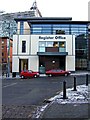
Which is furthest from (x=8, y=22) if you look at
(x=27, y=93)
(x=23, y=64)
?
(x=27, y=93)

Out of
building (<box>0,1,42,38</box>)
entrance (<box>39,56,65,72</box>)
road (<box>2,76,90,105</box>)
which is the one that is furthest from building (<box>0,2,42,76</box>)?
road (<box>2,76,90,105</box>)

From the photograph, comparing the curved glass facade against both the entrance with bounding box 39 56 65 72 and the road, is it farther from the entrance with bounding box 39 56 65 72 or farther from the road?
the road

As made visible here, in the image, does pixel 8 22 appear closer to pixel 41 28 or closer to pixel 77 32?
pixel 41 28

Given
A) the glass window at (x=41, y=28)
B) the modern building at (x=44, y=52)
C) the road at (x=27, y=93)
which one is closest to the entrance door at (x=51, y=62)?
the modern building at (x=44, y=52)

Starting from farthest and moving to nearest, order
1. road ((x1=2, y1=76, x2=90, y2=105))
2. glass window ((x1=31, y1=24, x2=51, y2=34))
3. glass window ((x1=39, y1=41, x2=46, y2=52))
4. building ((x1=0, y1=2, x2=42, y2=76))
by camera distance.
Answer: building ((x1=0, y1=2, x2=42, y2=76)) < glass window ((x1=31, y1=24, x2=51, y2=34)) < glass window ((x1=39, y1=41, x2=46, y2=52)) < road ((x1=2, y1=76, x2=90, y2=105))

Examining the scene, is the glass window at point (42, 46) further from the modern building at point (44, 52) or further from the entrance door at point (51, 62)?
the entrance door at point (51, 62)

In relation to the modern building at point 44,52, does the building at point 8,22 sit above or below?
above

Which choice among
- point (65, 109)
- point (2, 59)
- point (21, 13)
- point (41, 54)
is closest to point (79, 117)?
point (65, 109)

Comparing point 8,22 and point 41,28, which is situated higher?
point 8,22

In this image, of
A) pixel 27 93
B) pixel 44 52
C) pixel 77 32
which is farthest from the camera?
pixel 77 32

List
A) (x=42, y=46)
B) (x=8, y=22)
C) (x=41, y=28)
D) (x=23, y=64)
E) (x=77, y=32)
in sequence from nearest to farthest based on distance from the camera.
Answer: (x=42, y=46)
(x=23, y=64)
(x=41, y=28)
(x=77, y=32)
(x=8, y=22)

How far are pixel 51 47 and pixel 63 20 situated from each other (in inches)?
747

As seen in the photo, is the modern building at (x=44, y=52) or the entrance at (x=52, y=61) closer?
the modern building at (x=44, y=52)

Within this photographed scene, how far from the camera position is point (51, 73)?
49812 millimetres
